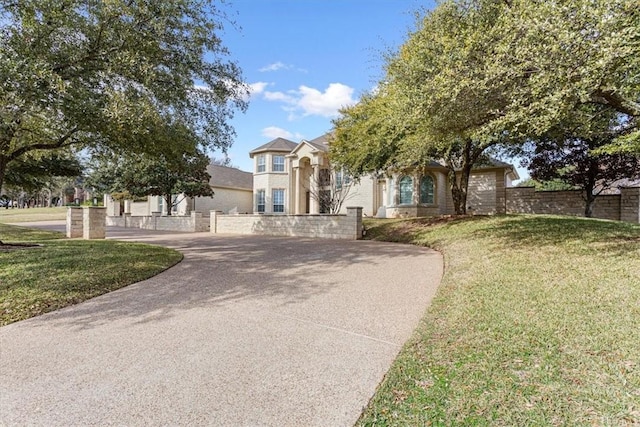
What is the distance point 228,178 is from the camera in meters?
31.6

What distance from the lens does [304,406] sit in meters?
2.67

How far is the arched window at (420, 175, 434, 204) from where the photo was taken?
21.7m

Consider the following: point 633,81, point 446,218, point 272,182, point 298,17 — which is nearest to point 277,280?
point 633,81

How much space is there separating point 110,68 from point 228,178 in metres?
24.4

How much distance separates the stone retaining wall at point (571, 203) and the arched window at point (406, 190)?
18.9 feet

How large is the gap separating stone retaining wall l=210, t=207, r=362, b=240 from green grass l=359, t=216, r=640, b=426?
7936 mm

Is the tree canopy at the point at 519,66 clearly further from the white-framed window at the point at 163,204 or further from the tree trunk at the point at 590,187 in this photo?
the white-framed window at the point at 163,204

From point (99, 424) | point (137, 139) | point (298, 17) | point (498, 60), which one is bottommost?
point (99, 424)

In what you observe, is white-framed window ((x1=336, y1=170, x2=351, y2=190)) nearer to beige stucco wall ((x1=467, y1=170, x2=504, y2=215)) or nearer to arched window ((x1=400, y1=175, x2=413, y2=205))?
arched window ((x1=400, y1=175, x2=413, y2=205))

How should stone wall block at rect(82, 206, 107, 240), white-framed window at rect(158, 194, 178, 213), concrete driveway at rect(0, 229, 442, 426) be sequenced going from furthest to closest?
white-framed window at rect(158, 194, 178, 213), stone wall block at rect(82, 206, 107, 240), concrete driveway at rect(0, 229, 442, 426)

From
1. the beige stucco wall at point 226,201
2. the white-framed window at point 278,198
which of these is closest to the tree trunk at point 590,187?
the white-framed window at point 278,198

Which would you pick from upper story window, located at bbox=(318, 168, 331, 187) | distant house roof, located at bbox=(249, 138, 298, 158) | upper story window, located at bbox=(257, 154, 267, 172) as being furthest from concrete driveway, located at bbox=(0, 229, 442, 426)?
upper story window, located at bbox=(257, 154, 267, 172)

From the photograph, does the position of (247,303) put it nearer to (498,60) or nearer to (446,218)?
(498,60)

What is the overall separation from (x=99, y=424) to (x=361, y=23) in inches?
487
